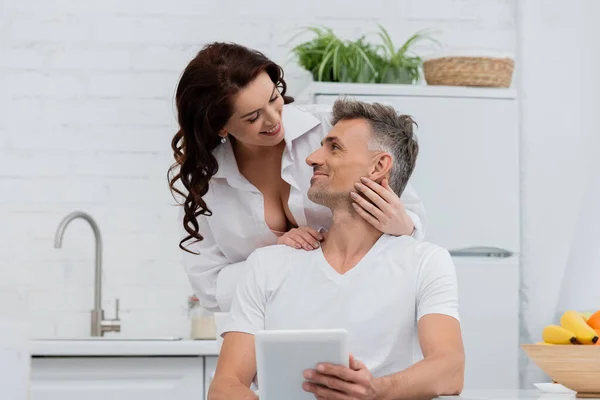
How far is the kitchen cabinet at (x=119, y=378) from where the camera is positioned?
125 inches

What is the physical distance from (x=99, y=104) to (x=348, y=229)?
1.91 m

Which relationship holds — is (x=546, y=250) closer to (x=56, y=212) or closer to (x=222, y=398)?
(x=56, y=212)

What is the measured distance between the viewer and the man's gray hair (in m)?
2.38

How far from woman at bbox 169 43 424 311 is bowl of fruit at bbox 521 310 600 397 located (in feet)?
1.89

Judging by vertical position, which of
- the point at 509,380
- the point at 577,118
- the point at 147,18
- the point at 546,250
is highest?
the point at 147,18

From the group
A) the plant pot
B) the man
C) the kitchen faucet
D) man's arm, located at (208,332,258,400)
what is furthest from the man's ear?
the kitchen faucet

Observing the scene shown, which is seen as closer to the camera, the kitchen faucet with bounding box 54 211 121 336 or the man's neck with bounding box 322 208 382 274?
the man's neck with bounding box 322 208 382 274

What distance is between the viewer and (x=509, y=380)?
12.0 ft

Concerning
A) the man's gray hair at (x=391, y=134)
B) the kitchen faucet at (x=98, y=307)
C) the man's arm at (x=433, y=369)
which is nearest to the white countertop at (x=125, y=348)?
the kitchen faucet at (x=98, y=307)

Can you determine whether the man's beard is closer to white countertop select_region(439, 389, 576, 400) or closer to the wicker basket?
white countertop select_region(439, 389, 576, 400)

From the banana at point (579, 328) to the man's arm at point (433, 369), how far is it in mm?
281

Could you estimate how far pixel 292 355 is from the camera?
1760 mm

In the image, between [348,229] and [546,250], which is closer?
[348,229]

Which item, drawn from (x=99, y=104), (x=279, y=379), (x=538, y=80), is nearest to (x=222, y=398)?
(x=279, y=379)
